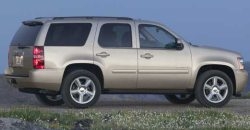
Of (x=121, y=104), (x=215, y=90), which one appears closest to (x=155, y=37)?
(x=215, y=90)

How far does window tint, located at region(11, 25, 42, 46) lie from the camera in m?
15.3

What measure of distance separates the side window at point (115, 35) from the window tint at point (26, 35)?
1.29 metres

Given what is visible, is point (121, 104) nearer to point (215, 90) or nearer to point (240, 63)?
point (215, 90)

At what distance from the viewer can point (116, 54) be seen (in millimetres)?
15312

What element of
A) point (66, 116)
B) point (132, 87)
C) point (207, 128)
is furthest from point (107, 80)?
point (207, 128)

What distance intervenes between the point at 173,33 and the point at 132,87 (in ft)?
4.69

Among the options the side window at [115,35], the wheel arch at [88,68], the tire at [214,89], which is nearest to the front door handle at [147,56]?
the side window at [115,35]

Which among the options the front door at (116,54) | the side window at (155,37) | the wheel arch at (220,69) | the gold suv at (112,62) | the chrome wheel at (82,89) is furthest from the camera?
the wheel arch at (220,69)

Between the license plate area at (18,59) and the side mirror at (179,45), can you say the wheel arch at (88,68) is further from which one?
the side mirror at (179,45)

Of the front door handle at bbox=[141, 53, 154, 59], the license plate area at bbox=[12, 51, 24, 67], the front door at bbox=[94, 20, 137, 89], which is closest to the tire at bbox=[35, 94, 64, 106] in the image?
the license plate area at bbox=[12, 51, 24, 67]

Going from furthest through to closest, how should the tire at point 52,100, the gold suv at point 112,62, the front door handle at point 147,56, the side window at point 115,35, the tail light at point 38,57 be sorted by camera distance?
the tire at point 52,100 → the front door handle at point 147,56 → the side window at point 115,35 → the gold suv at point 112,62 → the tail light at point 38,57

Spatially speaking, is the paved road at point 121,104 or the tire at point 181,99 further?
the tire at point 181,99

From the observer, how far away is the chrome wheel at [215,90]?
52.2 ft

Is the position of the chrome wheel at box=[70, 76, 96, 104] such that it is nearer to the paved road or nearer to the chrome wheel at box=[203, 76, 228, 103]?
the paved road
